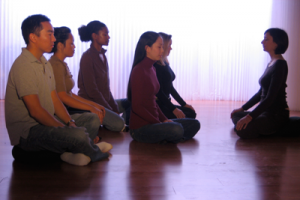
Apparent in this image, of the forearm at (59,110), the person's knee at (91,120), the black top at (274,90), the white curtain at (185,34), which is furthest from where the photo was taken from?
the white curtain at (185,34)

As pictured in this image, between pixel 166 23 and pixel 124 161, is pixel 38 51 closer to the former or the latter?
pixel 124 161

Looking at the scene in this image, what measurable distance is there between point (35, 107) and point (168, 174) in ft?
3.01

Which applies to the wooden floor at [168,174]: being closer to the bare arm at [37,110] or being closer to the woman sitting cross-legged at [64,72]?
the bare arm at [37,110]

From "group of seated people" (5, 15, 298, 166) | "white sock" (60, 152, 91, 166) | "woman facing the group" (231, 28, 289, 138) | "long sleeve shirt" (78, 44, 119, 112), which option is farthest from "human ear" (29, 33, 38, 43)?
"woman facing the group" (231, 28, 289, 138)

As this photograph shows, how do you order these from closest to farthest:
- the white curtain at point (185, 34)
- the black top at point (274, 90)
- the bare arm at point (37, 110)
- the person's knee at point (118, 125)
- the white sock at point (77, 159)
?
1. the bare arm at point (37, 110)
2. the white sock at point (77, 159)
3. the black top at point (274, 90)
4. the person's knee at point (118, 125)
5. the white curtain at point (185, 34)

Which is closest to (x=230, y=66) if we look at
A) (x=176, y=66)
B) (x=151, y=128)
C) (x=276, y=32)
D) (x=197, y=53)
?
(x=197, y=53)

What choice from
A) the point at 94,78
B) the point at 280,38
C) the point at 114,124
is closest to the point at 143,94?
the point at 114,124

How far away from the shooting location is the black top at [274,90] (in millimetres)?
2963

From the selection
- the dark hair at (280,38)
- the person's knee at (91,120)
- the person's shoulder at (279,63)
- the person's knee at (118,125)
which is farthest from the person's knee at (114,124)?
the dark hair at (280,38)

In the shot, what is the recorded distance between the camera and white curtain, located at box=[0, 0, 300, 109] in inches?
240

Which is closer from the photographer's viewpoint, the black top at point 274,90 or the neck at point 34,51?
the neck at point 34,51

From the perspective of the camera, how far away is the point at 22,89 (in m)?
1.87

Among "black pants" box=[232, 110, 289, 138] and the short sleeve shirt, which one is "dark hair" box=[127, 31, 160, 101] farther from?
"black pants" box=[232, 110, 289, 138]

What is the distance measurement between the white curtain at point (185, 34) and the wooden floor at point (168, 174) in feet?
12.8
